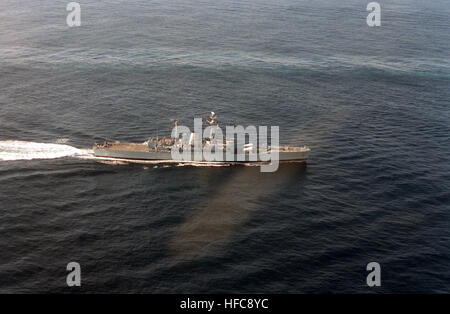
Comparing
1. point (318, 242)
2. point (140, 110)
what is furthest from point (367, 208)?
point (140, 110)

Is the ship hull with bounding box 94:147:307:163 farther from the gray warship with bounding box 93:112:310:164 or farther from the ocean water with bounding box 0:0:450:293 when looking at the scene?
the ocean water with bounding box 0:0:450:293

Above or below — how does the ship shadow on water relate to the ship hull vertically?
below

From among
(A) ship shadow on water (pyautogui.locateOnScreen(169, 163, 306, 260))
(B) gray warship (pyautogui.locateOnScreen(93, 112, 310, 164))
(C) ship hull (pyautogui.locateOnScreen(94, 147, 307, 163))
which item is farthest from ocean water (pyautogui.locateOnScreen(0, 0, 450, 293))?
(B) gray warship (pyautogui.locateOnScreen(93, 112, 310, 164))

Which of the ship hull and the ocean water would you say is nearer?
the ocean water

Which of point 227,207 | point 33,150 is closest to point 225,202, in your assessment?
point 227,207

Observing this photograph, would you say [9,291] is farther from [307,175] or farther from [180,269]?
[307,175]

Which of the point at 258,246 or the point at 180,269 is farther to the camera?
the point at 258,246

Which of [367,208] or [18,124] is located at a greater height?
[18,124]
